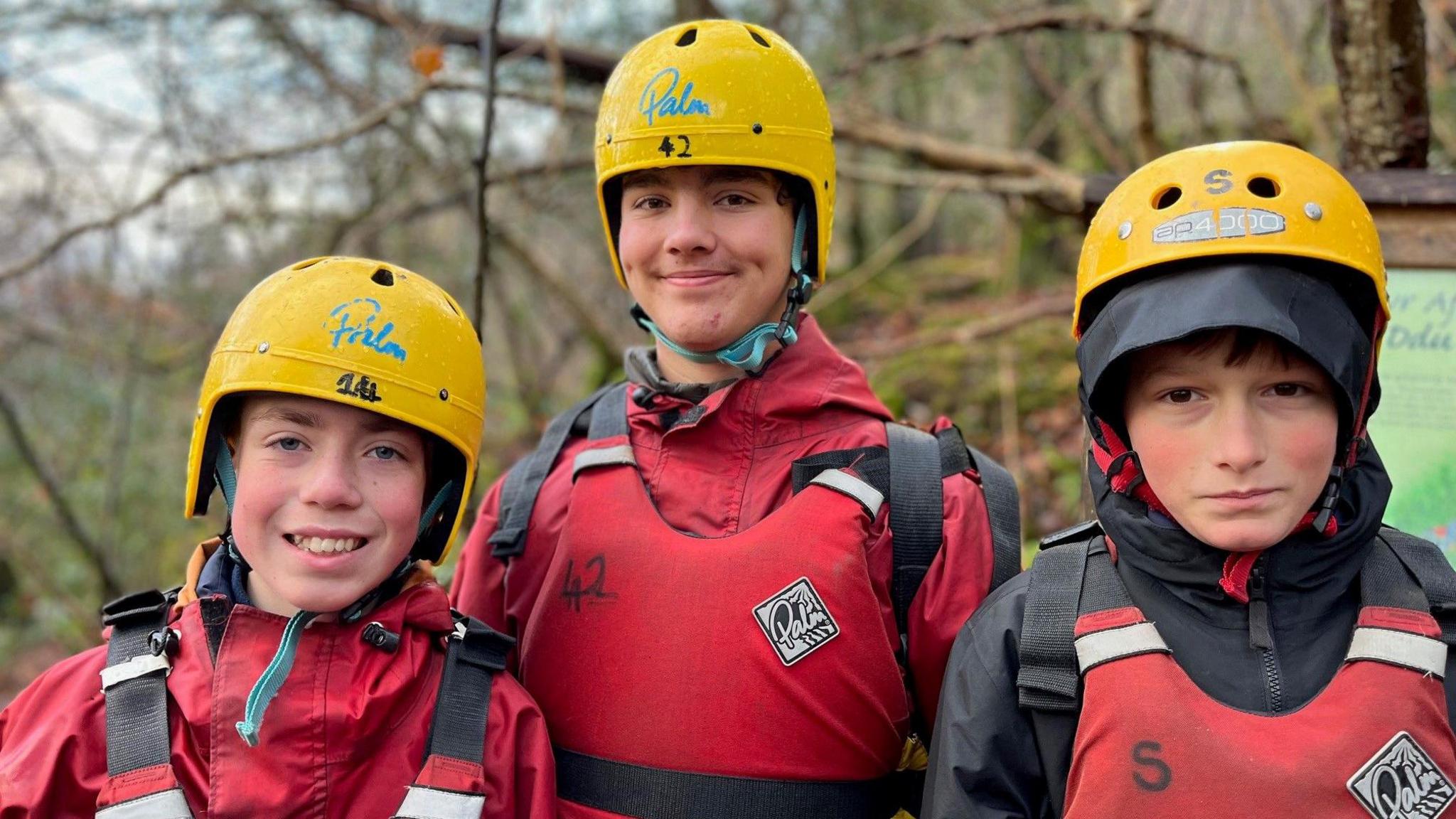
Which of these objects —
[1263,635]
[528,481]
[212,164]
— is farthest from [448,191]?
[1263,635]

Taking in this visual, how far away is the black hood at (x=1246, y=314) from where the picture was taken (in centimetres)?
225

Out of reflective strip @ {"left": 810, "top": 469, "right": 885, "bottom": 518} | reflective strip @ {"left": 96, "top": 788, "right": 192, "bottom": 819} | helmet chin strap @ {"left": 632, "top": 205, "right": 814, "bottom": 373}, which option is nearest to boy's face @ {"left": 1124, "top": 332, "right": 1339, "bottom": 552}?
reflective strip @ {"left": 810, "top": 469, "right": 885, "bottom": 518}

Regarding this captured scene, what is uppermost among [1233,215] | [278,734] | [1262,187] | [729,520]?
[1262,187]

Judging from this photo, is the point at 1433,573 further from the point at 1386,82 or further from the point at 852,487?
the point at 1386,82

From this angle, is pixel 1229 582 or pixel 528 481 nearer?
pixel 1229 582

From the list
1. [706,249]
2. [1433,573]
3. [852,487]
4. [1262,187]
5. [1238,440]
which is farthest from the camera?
[706,249]

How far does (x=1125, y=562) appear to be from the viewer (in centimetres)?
248

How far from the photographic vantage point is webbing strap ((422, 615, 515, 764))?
2.49 m

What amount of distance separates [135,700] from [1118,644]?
2039 mm

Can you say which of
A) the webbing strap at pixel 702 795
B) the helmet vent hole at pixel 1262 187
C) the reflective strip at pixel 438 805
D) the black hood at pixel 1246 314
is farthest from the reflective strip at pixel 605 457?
the helmet vent hole at pixel 1262 187

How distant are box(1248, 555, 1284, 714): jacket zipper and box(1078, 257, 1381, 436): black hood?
0.40m

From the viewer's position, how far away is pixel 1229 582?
2.34 m

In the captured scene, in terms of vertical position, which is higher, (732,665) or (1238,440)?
(1238,440)

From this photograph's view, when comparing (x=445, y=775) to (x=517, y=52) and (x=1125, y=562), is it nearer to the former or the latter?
(x=1125, y=562)
